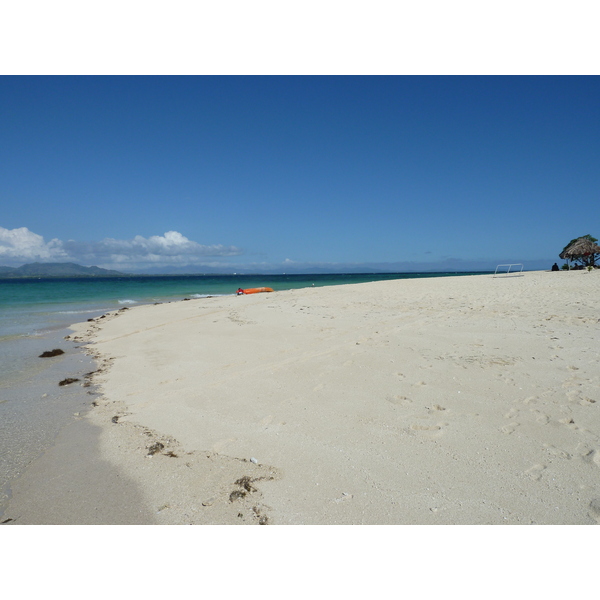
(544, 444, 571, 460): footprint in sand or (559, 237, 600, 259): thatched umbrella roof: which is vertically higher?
(559, 237, 600, 259): thatched umbrella roof

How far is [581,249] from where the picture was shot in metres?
27.5

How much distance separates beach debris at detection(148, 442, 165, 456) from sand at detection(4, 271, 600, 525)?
0.02m

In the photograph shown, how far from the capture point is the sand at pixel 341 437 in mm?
2699

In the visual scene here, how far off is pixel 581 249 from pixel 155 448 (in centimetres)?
3436

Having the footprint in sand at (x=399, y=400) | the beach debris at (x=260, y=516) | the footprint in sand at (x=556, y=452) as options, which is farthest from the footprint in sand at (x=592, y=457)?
the beach debris at (x=260, y=516)

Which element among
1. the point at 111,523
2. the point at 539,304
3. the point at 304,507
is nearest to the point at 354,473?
the point at 304,507

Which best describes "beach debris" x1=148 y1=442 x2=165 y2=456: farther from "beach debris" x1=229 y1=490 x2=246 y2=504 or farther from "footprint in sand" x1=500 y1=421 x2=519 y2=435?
"footprint in sand" x1=500 y1=421 x2=519 y2=435

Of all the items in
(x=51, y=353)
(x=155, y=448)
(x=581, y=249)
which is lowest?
(x=51, y=353)

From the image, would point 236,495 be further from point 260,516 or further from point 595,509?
point 595,509

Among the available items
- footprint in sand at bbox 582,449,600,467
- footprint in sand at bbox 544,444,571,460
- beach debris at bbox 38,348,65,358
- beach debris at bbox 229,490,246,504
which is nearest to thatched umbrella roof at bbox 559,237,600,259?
footprint in sand at bbox 582,449,600,467

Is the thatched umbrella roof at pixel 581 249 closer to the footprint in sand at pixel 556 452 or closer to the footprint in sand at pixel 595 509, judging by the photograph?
the footprint in sand at pixel 556 452

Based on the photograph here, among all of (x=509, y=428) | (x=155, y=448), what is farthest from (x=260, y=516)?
(x=509, y=428)

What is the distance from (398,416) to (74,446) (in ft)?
12.2

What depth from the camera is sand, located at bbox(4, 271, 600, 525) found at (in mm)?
2699
